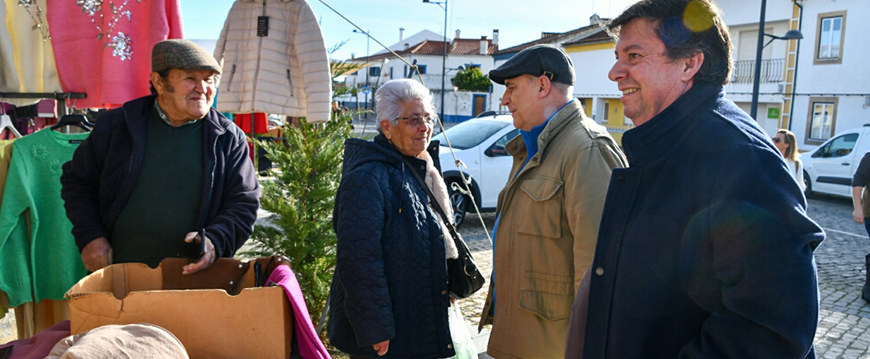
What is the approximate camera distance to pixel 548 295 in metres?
2.26

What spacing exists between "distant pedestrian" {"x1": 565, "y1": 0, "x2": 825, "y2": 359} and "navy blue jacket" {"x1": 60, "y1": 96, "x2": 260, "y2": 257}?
59.2 inches

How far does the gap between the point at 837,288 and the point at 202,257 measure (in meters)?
6.69

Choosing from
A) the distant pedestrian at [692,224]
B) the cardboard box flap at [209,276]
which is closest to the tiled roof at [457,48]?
the cardboard box flap at [209,276]

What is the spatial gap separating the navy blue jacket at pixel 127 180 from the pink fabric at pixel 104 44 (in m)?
0.81

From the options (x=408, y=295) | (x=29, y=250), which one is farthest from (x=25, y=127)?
(x=408, y=295)

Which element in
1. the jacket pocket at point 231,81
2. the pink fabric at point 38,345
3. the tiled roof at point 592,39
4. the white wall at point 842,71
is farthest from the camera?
the tiled roof at point 592,39

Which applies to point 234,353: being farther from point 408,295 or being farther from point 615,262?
point 615,262

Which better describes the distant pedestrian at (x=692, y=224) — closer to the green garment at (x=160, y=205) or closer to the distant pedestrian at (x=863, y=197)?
the green garment at (x=160, y=205)

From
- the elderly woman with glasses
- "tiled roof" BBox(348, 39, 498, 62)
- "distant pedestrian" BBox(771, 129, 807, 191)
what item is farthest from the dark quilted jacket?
"tiled roof" BBox(348, 39, 498, 62)

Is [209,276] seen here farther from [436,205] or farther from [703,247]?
[703,247]

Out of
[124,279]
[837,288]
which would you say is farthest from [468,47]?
[124,279]

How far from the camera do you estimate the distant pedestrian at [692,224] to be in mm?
1150

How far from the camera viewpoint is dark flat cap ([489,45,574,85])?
96.0 inches

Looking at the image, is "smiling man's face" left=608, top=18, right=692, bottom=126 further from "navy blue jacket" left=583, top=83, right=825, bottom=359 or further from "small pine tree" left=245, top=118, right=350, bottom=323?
"small pine tree" left=245, top=118, right=350, bottom=323
